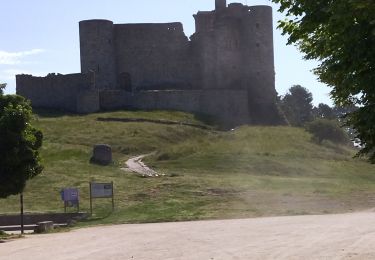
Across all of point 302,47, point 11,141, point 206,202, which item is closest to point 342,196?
point 206,202

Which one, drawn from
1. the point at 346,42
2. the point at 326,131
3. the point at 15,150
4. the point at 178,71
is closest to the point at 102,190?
the point at 15,150

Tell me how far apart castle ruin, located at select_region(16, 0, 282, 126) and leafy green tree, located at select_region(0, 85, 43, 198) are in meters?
46.3

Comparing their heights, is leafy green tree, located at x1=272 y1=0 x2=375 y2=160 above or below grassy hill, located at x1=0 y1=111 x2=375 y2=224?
above

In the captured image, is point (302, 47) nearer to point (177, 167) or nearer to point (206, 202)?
point (206, 202)

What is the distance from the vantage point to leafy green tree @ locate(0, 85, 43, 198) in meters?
24.1

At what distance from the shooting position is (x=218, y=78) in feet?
252

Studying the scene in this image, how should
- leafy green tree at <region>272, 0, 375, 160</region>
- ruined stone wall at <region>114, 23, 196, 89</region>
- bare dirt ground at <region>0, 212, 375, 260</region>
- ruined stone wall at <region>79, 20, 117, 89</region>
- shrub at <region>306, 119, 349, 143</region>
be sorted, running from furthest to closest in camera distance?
ruined stone wall at <region>114, 23, 196, 89</region>, ruined stone wall at <region>79, 20, 117, 89</region>, shrub at <region>306, 119, 349, 143</region>, bare dirt ground at <region>0, 212, 375, 260</region>, leafy green tree at <region>272, 0, 375, 160</region>

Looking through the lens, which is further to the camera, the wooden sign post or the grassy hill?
the wooden sign post

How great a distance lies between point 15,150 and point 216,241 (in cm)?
727

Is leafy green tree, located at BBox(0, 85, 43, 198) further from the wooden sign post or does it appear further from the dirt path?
the dirt path

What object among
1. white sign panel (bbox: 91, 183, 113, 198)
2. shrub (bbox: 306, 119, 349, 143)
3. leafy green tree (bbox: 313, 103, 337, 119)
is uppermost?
leafy green tree (bbox: 313, 103, 337, 119)

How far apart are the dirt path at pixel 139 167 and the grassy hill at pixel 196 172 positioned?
2.00 feet

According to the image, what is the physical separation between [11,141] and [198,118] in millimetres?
45145

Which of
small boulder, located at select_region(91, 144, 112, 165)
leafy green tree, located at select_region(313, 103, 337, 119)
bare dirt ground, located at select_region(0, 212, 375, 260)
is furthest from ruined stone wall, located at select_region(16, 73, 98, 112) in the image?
leafy green tree, located at select_region(313, 103, 337, 119)
